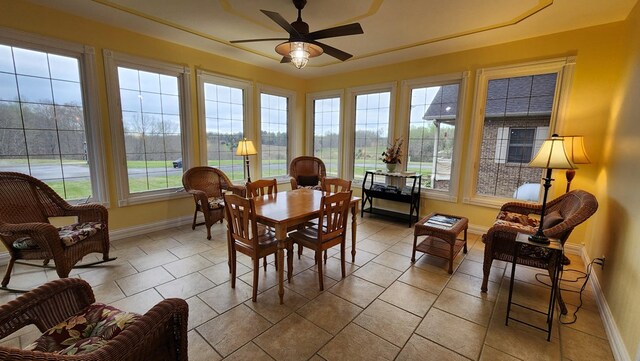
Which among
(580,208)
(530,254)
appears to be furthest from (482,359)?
(580,208)

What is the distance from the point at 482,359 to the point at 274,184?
8.52ft

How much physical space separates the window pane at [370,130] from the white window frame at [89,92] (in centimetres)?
407

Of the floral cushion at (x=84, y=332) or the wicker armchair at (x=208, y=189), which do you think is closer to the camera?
the floral cushion at (x=84, y=332)

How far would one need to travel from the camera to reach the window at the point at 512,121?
Result: 3.51 metres

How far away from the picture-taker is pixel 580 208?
219 centimetres

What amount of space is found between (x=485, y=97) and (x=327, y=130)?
9.67ft

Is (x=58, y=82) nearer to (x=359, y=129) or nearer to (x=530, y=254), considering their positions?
(x=359, y=129)

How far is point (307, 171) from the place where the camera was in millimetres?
5305

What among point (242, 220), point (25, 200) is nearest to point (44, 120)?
point (25, 200)

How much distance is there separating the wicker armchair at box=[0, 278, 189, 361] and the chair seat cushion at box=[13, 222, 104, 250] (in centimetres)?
139

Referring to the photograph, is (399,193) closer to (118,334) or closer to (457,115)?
(457,115)

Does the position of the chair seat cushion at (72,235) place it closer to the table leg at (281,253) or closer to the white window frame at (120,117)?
the white window frame at (120,117)

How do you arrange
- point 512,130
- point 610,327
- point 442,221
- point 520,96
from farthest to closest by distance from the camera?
point 512,130, point 520,96, point 442,221, point 610,327

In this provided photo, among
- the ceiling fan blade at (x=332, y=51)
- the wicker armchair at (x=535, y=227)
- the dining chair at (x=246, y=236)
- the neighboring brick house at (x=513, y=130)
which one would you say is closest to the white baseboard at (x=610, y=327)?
the wicker armchair at (x=535, y=227)
